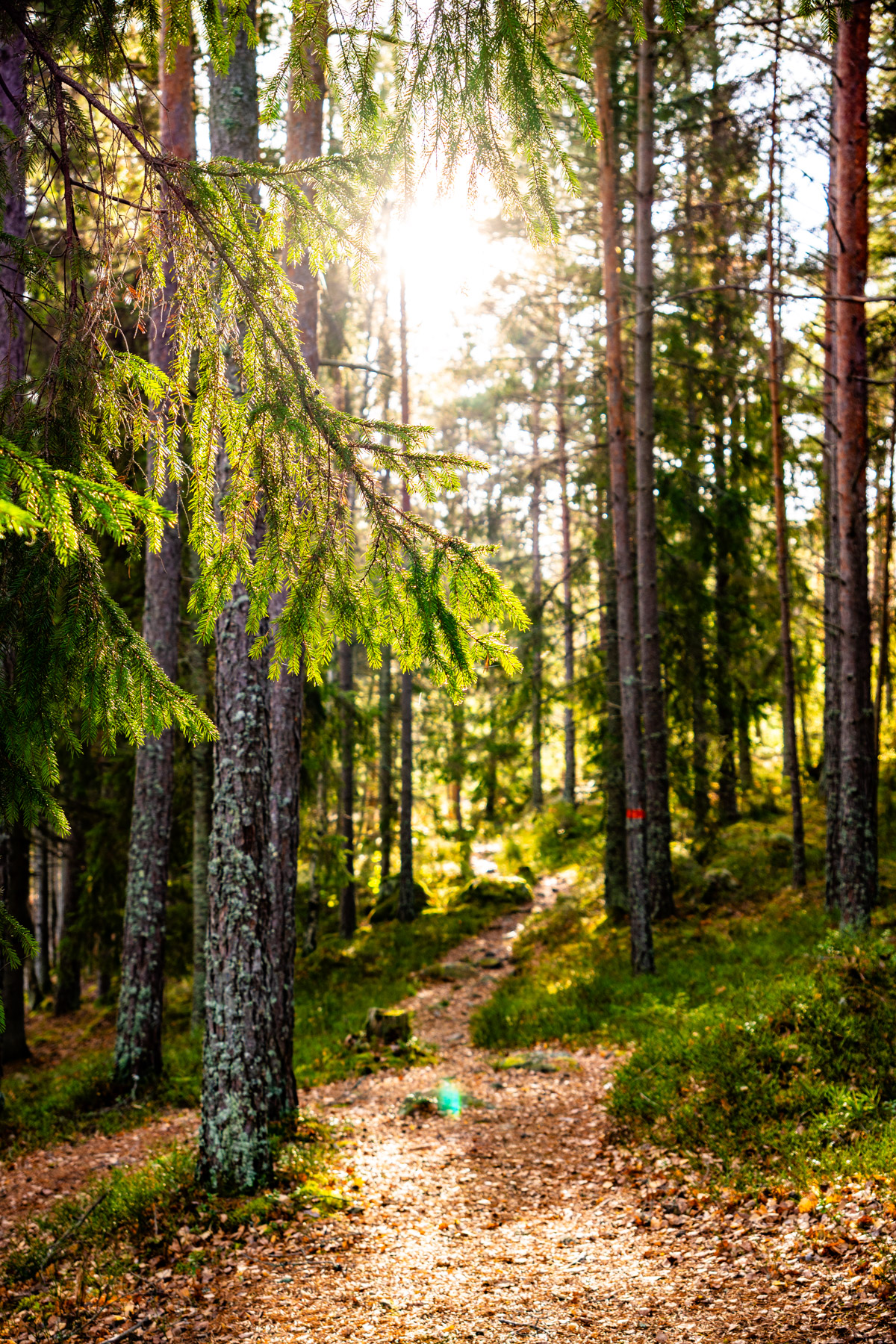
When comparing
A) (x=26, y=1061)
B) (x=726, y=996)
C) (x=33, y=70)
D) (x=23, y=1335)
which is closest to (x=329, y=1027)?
(x=26, y=1061)

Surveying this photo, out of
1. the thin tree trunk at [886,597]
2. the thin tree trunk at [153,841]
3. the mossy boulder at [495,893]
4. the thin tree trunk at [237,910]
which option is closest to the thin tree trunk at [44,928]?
the thin tree trunk at [153,841]

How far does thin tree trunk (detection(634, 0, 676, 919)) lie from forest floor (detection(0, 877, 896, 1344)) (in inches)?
244

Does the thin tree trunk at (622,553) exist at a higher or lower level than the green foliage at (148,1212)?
higher

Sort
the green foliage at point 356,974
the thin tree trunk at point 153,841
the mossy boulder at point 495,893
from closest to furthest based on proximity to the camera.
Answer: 1. the thin tree trunk at point 153,841
2. the green foliage at point 356,974
3. the mossy boulder at point 495,893

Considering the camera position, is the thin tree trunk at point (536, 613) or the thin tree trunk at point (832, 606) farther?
the thin tree trunk at point (536, 613)

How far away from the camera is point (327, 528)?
13.4ft

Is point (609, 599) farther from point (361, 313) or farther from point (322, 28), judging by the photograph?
point (322, 28)

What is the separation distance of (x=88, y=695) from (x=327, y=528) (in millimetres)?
1351

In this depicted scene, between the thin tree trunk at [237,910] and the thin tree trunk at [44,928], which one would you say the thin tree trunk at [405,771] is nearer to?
the thin tree trunk at [44,928]

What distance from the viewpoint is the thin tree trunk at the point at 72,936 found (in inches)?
484

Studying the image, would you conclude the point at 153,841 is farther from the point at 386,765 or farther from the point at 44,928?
the point at 44,928

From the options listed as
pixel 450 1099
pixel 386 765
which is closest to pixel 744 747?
pixel 386 765

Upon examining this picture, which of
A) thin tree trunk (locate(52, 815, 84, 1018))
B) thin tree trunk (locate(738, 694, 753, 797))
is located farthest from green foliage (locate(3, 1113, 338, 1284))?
thin tree trunk (locate(738, 694, 753, 797))

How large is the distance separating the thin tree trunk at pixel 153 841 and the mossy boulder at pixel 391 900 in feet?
27.9
